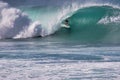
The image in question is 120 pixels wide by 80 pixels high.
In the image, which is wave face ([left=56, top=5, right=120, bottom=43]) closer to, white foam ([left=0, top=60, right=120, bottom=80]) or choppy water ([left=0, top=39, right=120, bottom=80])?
choppy water ([left=0, top=39, right=120, bottom=80])

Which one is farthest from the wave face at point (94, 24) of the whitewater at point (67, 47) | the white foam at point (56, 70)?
the white foam at point (56, 70)

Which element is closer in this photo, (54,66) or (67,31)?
(54,66)

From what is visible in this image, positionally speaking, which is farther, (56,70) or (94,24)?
(94,24)

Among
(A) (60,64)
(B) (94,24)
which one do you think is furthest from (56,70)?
(B) (94,24)

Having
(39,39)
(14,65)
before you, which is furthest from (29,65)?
(39,39)

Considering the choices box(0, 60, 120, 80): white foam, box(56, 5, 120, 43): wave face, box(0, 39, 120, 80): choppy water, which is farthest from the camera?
box(56, 5, 120, 43): wave face

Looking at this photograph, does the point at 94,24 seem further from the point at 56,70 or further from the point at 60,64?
the point at 56,70

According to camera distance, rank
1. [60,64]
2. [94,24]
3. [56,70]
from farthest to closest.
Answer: [94,24], [60,64], [56,70]

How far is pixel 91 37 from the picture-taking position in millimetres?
19734

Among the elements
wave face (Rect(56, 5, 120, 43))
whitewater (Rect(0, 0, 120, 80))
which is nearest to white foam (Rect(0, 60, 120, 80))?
whitewater (Rect(0, 0, 120, 80))

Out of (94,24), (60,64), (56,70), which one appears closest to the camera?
(56,70)

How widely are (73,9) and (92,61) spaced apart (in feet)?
30.1

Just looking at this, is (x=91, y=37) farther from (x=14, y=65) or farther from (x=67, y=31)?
(x=14, y=65)

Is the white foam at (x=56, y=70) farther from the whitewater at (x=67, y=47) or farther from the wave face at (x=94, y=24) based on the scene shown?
the wave face at (x=94, y=24)
